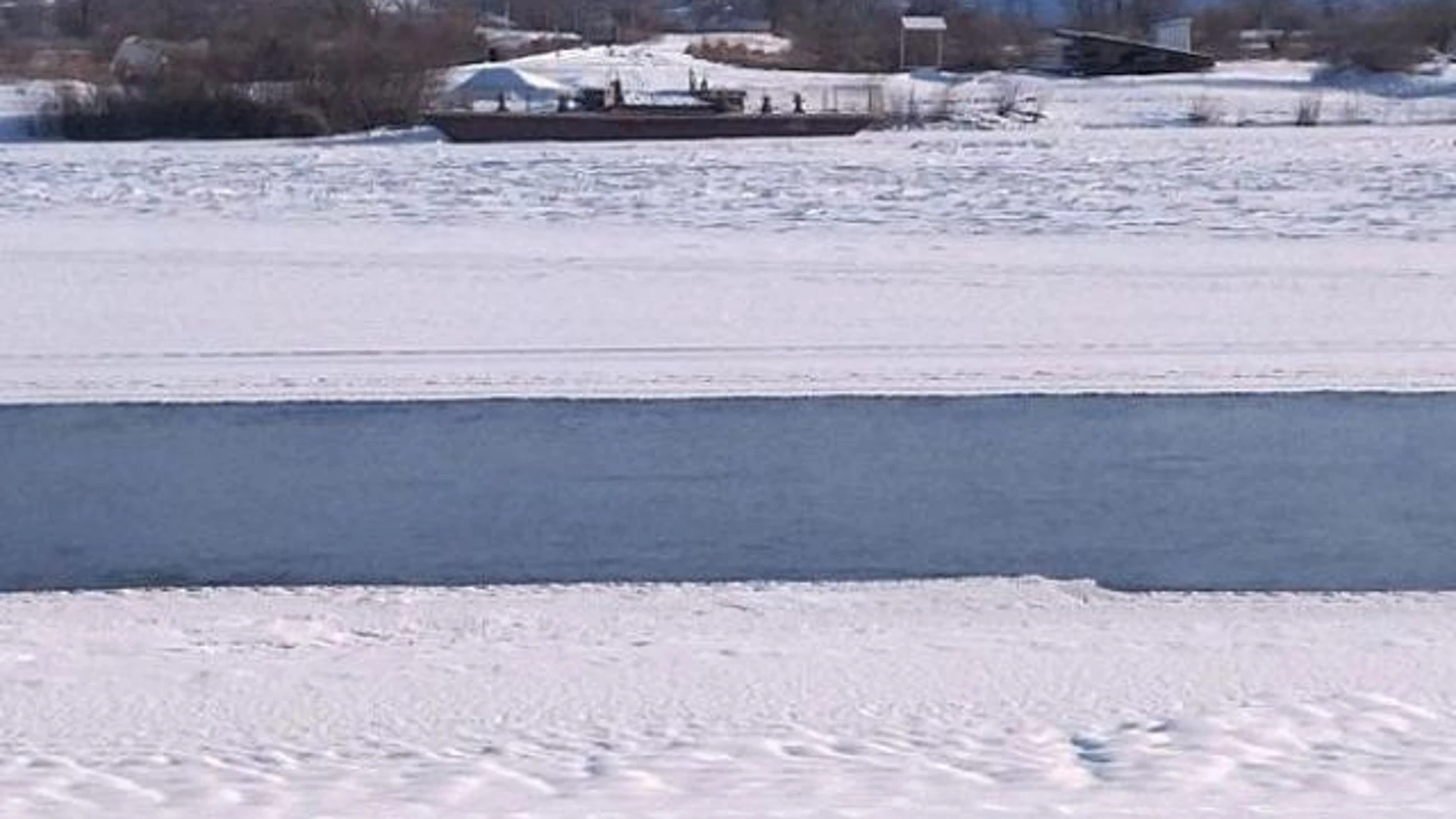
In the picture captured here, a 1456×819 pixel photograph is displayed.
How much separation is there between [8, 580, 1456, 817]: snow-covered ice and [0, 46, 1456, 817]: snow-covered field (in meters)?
0.02

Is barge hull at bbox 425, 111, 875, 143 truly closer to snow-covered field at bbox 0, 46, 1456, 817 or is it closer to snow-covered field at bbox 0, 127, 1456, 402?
snow-covered field at bbox 0, 127, 1456, 402

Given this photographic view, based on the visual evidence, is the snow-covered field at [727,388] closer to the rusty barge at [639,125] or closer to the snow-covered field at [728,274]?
the snow-covered field at [728,274]

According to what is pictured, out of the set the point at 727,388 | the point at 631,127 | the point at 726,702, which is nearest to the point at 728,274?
the point at 727,388

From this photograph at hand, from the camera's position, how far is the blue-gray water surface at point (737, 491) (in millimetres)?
8500

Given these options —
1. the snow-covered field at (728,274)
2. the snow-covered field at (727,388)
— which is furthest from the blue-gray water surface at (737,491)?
the snow-covered field at (728,274)

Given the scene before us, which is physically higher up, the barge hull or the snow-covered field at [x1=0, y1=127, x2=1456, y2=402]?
the snow-covered field at [x1=0, y1=127, x2=1456, y2=402]

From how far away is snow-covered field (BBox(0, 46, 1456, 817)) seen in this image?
581 cm

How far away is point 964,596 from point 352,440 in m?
2.16

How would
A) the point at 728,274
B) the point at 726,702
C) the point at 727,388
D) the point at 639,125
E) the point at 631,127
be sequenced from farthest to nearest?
the point at 631,127 < the point at 639,125 < the point at 728,274 < the point at 727,388 < the point at 726,702

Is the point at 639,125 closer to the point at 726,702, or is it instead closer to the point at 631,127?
the point at 631,127

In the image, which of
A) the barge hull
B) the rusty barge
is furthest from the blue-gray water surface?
the barge hull

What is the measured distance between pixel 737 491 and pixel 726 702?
7.23 ft

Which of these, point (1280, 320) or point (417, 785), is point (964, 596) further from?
point (1280, 320)

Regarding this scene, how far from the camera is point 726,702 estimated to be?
6578mm
